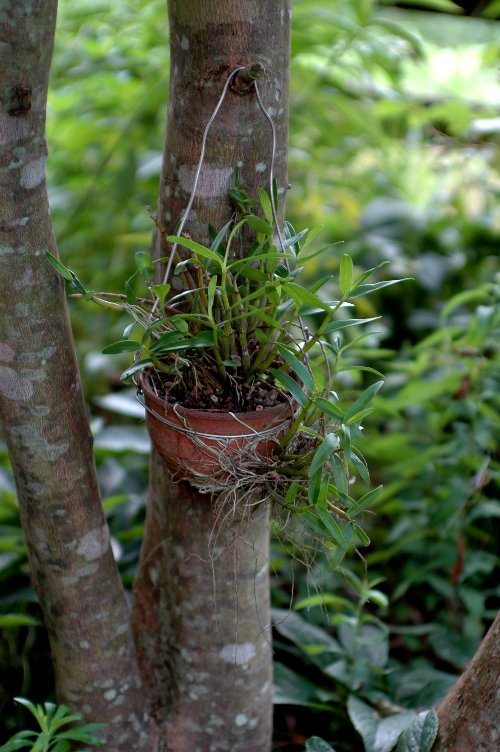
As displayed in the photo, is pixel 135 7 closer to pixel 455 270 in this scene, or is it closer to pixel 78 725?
pixel 455 270

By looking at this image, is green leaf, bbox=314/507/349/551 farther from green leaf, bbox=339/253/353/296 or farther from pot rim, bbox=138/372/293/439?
green leaf, bbox=339/253/353/296

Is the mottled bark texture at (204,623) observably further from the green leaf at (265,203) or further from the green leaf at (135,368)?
the green leaf at (265,203)

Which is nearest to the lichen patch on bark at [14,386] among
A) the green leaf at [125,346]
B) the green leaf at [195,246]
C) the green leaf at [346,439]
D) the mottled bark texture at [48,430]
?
the mottled bark texture at [48,430]

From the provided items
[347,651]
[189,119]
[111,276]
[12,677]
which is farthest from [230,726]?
[111,276]

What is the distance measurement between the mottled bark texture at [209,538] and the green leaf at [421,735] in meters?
0.22

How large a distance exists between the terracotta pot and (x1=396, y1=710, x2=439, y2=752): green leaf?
0.43 metres

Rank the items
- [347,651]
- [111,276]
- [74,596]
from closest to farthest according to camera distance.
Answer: [74,596]
[347,651]
[111,276]

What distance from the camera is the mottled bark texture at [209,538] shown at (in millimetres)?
824

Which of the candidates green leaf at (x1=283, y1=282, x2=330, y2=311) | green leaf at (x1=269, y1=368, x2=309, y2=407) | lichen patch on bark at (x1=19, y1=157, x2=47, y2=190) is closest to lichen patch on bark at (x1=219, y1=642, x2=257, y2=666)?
green leaf at (x1=269, y1=368, x2=309, y2=407)

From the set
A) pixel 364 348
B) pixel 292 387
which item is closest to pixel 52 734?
pixel 292 387

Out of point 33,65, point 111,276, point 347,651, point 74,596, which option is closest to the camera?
point 33,65

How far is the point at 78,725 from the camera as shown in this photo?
1.05 m

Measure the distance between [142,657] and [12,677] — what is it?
12.0 inches

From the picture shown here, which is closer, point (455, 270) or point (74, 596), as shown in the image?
point (74, 596)
